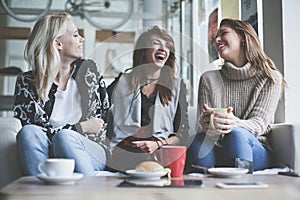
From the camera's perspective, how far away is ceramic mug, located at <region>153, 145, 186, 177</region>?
1182 millimetres

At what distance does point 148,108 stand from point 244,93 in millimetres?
402

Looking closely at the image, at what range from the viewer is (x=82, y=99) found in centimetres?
171

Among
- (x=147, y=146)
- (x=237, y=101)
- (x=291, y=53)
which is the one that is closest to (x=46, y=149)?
(x=147, y=146)

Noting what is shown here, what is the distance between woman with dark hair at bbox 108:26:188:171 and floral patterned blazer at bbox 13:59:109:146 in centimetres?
7

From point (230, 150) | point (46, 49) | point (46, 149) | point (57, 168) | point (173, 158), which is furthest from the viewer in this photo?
point (46, 49)

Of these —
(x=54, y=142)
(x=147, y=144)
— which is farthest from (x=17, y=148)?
(x=147, y=144)

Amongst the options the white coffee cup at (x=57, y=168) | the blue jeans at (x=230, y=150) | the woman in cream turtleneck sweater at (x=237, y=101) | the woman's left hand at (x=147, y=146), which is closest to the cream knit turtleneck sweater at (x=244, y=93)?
the woman in cream turtleneck sweater at (x=237, y=101)

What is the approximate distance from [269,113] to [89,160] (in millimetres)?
762

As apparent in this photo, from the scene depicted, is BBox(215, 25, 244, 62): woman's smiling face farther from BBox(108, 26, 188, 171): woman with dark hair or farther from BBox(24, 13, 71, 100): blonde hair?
BBox(24, 13, 71, 100): blonde hair

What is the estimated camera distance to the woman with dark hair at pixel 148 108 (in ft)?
5.66

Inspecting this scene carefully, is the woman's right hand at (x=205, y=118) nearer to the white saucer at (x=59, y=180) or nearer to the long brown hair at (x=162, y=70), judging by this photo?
the long brown hair at (x=162, y=70)

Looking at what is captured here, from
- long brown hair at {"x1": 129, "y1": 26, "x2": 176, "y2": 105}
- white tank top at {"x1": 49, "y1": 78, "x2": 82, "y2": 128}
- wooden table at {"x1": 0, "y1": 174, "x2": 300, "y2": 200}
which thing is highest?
long brown hair at {"x1": 129, "y1": 26, "x2": 176, "y2": 105}

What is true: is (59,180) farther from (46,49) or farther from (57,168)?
(46,49)

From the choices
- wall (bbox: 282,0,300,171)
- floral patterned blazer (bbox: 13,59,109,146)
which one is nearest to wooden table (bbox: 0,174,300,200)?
floral patterned blazer (bbox: 13,59,109,146)
